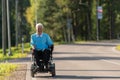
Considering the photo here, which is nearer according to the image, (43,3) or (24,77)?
(24,77)

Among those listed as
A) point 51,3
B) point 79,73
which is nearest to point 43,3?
point 51,3

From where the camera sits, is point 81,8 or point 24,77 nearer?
point 24,77

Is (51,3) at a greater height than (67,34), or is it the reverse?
(51,3)

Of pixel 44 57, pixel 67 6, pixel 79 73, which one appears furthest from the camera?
pixel 67 6

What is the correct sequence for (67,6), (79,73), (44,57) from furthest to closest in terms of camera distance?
(67,6), (79,73), (44,57)

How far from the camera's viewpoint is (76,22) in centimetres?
9075

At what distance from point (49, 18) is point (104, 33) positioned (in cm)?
1154

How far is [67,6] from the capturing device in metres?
85.8

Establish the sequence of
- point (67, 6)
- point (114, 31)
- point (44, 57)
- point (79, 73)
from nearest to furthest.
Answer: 1. point (44, 57)
2. point (79, 73)
3. point (67, 6)
4. point (114, 31)

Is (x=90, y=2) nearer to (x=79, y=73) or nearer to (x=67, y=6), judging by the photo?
(x=67, y=6)

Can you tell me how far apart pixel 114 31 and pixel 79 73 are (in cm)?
7243

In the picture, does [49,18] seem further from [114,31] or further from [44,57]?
[44,57]

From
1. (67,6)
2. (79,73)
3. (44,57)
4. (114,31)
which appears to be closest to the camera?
(44,57)

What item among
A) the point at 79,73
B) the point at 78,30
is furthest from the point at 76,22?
the point at 79,73
